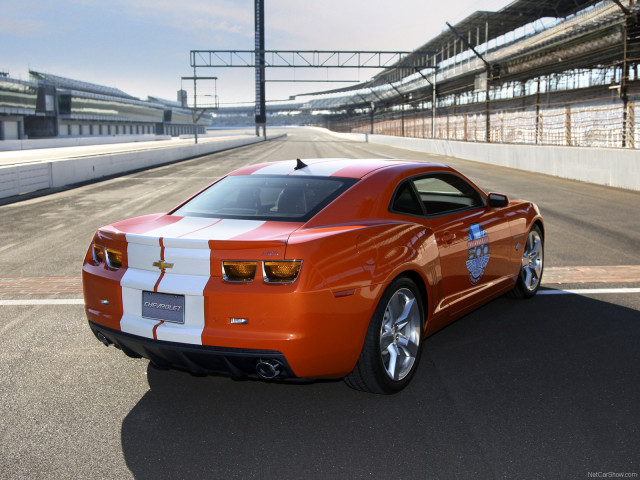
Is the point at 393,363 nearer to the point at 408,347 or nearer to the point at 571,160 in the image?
the point at 408,347

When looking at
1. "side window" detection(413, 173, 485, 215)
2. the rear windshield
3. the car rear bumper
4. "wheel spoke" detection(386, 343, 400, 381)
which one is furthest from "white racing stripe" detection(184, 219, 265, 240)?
"side window" detection(413, 173, 485, 215)

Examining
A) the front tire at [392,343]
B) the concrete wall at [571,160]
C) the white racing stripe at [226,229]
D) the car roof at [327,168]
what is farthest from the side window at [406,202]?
the concrete wall at [571,160]

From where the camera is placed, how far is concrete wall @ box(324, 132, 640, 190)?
1741cm

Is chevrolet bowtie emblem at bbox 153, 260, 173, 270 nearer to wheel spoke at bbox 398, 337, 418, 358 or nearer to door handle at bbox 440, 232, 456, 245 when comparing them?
wheel spoke at bbox 398, 337, 418, 358

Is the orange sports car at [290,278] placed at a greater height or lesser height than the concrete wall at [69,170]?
lesser

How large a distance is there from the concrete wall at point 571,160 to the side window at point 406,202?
14.5m

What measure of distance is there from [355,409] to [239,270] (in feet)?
3.64

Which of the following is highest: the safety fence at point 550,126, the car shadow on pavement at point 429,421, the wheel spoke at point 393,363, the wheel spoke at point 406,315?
the safety fence at point 550,126

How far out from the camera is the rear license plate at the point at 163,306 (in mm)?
3439

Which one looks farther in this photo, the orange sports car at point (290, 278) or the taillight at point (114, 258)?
the taillight at point (114, 258)

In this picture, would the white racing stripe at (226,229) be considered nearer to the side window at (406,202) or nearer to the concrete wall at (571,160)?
the side window at (406,202)

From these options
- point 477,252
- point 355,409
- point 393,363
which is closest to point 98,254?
point 355,409

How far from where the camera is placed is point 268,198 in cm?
436

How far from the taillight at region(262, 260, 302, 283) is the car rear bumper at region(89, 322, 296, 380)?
1.24 feet
